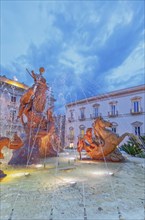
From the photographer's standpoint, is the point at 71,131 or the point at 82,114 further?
the point at 71,131

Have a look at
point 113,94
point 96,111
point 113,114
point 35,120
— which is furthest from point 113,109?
point 35,120

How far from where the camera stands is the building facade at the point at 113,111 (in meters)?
25.8

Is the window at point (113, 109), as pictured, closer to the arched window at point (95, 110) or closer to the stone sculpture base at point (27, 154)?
the arched window at point (95, 110)

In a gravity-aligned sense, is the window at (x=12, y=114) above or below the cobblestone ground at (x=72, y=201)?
above

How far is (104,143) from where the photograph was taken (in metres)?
8.41

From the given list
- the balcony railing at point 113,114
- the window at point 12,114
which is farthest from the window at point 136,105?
the window at point 12,114

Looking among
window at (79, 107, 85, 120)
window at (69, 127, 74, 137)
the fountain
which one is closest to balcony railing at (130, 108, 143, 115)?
window at (79, 107, 85, 120)

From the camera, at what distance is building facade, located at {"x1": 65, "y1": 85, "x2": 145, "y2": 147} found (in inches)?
1014

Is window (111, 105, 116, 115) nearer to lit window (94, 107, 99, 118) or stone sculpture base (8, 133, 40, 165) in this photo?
lit window (94, 107, 99, 118)

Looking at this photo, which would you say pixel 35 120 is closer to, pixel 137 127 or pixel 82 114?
pixel 137 127

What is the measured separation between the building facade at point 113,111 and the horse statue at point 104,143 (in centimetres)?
1873

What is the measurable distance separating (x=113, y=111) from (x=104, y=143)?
21.3m

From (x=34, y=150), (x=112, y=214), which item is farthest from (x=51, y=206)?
(x=34, y=150)

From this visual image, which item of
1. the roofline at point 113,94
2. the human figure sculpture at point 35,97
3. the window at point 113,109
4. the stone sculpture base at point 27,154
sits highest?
the roofline at point 113,94
